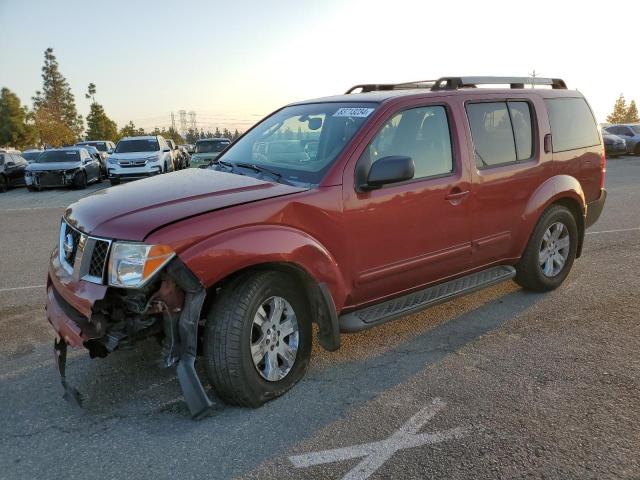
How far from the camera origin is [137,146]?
19734 millimetres

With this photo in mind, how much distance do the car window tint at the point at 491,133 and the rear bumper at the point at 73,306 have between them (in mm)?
2968

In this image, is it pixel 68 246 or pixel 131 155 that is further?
pixel 131 155

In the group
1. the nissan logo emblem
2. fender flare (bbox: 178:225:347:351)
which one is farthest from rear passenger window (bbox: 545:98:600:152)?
the nissan logo emblem

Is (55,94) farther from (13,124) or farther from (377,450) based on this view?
(377,450)

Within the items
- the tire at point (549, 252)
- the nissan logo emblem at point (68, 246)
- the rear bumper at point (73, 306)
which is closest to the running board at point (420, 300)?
the tire at point (549, 252)

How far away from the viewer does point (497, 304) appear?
4906 millimetres

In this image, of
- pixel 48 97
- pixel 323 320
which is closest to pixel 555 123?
pixel 323 320

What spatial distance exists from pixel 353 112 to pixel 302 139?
454mm

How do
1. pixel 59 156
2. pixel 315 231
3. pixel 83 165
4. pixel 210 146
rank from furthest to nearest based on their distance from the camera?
pixel 210 146, pixel 59 156, pixel 83 165, pixel 315 231

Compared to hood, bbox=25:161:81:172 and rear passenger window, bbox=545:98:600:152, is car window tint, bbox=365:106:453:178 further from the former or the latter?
hood, bbox=25:161:81:172

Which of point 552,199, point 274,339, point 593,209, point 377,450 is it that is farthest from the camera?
point 593,209

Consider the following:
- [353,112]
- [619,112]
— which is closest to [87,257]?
[353,112]

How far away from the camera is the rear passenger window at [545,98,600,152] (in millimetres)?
5082

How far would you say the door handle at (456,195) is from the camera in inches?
159
